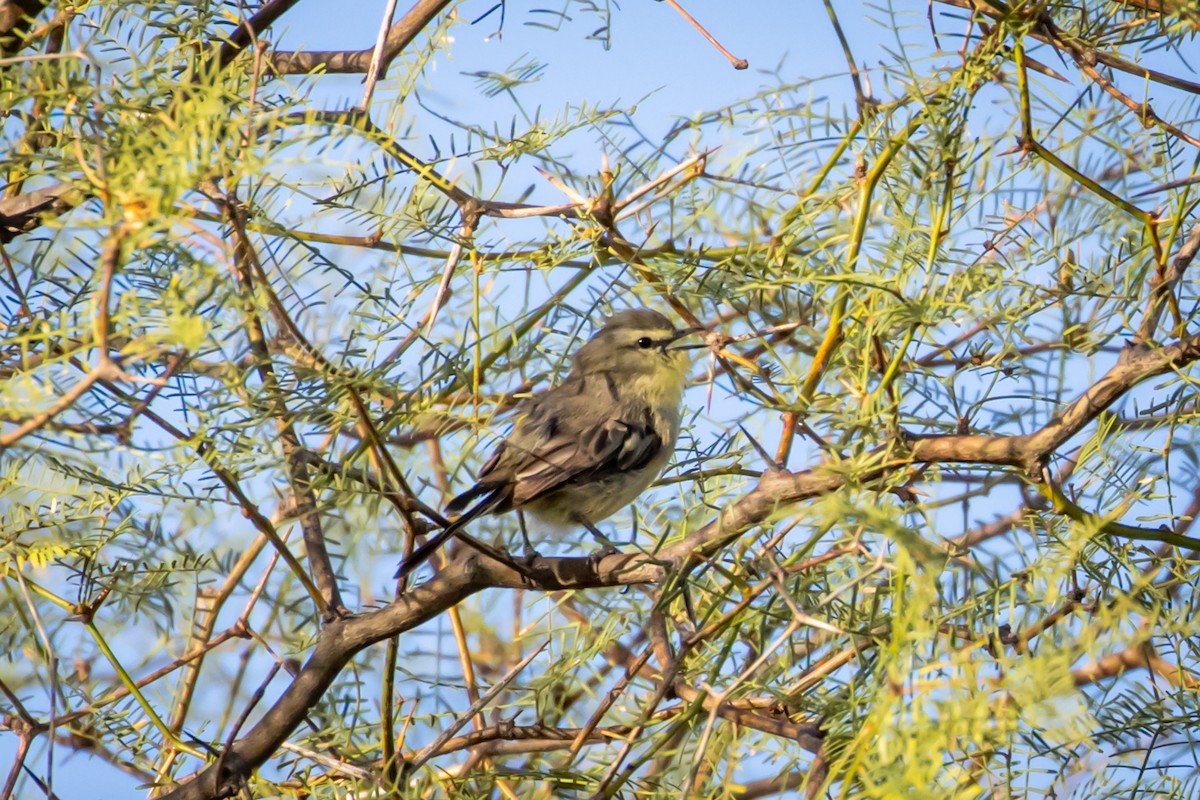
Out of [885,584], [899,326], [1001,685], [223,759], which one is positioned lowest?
[1001,685]

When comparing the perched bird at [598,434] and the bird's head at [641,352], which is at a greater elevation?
the bird's head at [641,352]

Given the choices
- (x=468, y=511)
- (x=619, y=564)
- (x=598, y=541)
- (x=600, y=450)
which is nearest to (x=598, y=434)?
(x=600, y=450)

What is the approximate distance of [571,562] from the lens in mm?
2312

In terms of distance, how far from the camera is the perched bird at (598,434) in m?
2.64

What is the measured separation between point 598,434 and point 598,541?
0.37 meters

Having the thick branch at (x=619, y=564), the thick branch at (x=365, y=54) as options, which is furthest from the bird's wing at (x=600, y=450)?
the thick branch at (x=365, y=54)

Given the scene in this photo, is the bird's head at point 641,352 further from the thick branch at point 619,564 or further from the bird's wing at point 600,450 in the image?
the thick branch at point 619,564

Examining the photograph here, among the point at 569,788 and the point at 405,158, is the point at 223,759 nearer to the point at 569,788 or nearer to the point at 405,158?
the point at 569,788

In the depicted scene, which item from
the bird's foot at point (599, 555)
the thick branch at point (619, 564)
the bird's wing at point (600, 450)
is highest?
the bird's wing at point (600, 450)

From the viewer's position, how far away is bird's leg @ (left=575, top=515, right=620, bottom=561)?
2.35 metres

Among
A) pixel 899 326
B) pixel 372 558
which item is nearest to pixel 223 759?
pixel 372 558

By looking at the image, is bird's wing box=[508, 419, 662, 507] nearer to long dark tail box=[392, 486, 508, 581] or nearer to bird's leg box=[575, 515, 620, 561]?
bird's leg box=[575, 515, 620, 561]

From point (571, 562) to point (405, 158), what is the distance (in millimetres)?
829

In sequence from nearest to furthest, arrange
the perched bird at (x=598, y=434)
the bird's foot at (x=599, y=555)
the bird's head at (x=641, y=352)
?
the bird's foot at (x=599, y=555), the perched bird at (x=598, y=434), the bird's head at (x=641, y=352)
